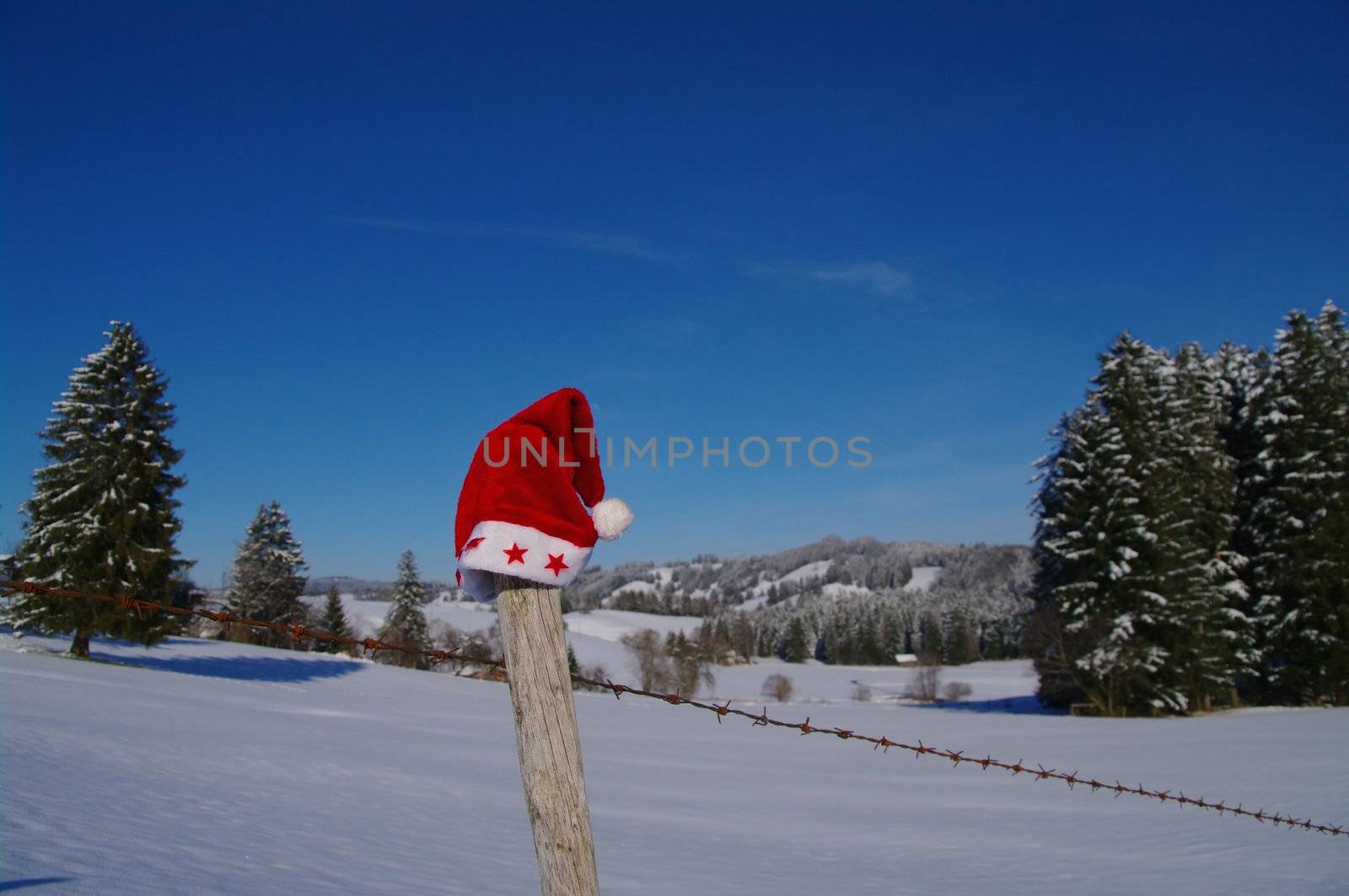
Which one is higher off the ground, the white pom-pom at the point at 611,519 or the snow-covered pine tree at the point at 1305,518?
the snow-covered pine tree at the point at 1305,518

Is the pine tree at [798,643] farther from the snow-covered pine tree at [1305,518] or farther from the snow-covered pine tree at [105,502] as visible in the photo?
the snow-covered pine tree at [105,502]

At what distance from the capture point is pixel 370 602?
138500 millimetres

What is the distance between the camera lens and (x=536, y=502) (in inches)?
94.1

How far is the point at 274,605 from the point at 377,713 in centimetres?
2567

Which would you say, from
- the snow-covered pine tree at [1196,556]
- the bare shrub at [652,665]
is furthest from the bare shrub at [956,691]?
the snow-covered pine tree at [1196,556]

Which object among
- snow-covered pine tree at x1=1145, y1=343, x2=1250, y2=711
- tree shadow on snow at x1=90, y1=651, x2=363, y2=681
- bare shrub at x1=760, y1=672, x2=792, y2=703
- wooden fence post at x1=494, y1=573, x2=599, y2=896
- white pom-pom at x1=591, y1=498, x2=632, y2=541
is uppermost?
Result: snow-covered pine tree at x1=1145, y1=343, x2=1250, y2=711

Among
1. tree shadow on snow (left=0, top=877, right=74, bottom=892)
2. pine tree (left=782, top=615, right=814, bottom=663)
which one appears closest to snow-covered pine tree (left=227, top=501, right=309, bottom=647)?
tree shadow on snow (left=0, top=877, right=74, bottom=892)

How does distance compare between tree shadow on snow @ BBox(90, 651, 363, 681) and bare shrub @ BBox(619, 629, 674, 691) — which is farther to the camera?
bare shrub @ BBox(619, 629, 674, 691)

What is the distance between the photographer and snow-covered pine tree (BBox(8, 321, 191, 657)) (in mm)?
25578

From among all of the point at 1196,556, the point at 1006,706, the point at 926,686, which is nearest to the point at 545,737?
the point at 1196,556

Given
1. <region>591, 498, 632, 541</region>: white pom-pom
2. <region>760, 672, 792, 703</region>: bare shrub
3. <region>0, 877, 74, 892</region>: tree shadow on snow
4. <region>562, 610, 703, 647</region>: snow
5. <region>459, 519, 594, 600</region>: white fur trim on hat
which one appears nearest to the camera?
<region>459, 519, 594, 600</region>: white fur trim on hat

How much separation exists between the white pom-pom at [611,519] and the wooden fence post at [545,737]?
9.5 inches

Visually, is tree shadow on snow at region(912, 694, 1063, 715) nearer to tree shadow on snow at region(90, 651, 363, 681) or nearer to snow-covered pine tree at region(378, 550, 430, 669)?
tree shadow on snow at region(90, 651, 363, 681)

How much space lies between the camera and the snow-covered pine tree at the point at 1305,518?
3047cm
